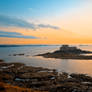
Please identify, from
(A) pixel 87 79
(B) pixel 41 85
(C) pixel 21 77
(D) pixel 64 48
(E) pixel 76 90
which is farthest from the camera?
(D) pixel 64 48

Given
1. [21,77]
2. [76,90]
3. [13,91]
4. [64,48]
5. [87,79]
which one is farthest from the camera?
[64,48]

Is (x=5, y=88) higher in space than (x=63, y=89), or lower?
higher

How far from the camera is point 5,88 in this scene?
14.7 metres

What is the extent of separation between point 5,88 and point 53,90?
8.58 meters

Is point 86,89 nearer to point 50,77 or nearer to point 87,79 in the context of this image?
point 87,79

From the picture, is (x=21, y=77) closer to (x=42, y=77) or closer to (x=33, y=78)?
(x=33, y=78)

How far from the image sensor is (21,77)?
1159 inches

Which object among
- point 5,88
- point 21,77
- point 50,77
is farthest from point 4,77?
point 5,88

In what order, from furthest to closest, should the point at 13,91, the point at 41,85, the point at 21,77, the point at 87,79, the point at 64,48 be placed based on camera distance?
the point at 64,48, the point at 21,77, the point at 87,79, the point at 41,85, the point at 13,91

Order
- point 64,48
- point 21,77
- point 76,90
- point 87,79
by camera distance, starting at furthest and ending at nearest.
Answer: point 64,48, point 21,77, point 87,79, point 76,90

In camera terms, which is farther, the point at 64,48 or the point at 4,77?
the point at 64,48

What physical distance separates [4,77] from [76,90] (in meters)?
16.4

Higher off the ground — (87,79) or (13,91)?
(13,91)

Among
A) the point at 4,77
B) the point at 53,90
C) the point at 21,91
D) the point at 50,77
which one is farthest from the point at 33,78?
the point at 21,91
